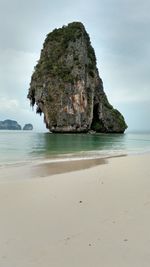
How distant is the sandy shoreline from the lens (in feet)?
9.12

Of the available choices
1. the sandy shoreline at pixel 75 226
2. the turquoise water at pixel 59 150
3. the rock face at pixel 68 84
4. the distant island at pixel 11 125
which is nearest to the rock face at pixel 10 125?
the distant island at pixel 11 125

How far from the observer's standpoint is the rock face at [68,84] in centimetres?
6225

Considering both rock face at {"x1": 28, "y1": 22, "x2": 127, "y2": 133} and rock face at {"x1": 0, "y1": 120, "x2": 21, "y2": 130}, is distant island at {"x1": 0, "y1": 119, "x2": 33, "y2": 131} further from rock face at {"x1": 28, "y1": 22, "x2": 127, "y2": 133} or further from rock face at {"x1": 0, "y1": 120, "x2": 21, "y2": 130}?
rock face at {"x1": 28, "y1": 22, "x2": 127, "y2": 133}

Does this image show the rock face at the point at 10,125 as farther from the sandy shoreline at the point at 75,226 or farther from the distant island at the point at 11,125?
the sandy shoreline at the point at 75,226

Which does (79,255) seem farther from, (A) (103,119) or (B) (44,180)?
(A) (103,119)

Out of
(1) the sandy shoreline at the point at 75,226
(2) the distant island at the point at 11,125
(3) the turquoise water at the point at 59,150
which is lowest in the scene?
(3) the turquoise water at the point at 59,150

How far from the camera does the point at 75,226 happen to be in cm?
362

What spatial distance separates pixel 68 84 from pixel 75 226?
6094cm

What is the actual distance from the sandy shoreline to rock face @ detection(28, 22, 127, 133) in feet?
184

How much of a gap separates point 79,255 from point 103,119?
69.4 m

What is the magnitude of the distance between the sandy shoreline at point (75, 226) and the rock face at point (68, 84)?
184 feet

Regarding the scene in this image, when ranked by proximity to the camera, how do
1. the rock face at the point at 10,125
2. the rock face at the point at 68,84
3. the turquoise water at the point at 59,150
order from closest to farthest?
the turquoise water at the point at 59,150
the rock face at the point at 68,84
the rock face at the point at 10,125

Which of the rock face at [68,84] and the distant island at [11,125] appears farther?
→ the distant island at [11,125]

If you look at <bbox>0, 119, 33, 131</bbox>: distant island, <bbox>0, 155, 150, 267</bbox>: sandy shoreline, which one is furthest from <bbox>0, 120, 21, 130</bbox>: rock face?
<bbox>0, 155, 150, 267</bbox>: sandy shoreline
